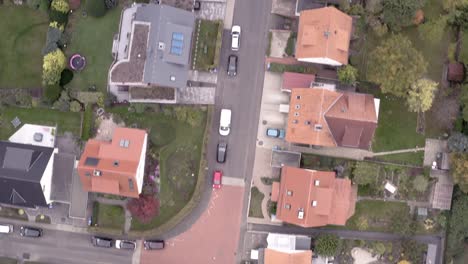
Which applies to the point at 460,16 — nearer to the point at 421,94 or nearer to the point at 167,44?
the point at 421,94

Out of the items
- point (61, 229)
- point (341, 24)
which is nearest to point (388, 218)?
point (341, 24)

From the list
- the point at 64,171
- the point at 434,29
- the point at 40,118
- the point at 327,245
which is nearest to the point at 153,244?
the point at 64,171

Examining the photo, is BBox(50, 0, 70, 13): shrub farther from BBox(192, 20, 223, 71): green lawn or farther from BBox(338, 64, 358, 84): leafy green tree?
BBox(338, 64, 358, 84): leafy green tree

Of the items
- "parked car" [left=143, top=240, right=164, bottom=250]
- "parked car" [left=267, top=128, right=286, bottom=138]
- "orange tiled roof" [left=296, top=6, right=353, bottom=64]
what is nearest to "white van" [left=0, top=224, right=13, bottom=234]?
"parked car" [left=143, top=240, right=164, bottom=250]

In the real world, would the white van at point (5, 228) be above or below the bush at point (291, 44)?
below

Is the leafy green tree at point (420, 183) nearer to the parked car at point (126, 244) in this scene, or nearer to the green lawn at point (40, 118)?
the parked car at point (126, 244)

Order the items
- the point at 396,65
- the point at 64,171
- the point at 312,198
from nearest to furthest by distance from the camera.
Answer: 1. the point at 396,65
2. the point at 312,198
3. the point at 64,171

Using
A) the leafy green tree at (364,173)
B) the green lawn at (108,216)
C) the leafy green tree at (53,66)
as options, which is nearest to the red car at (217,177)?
the green lawn at (108,216)
